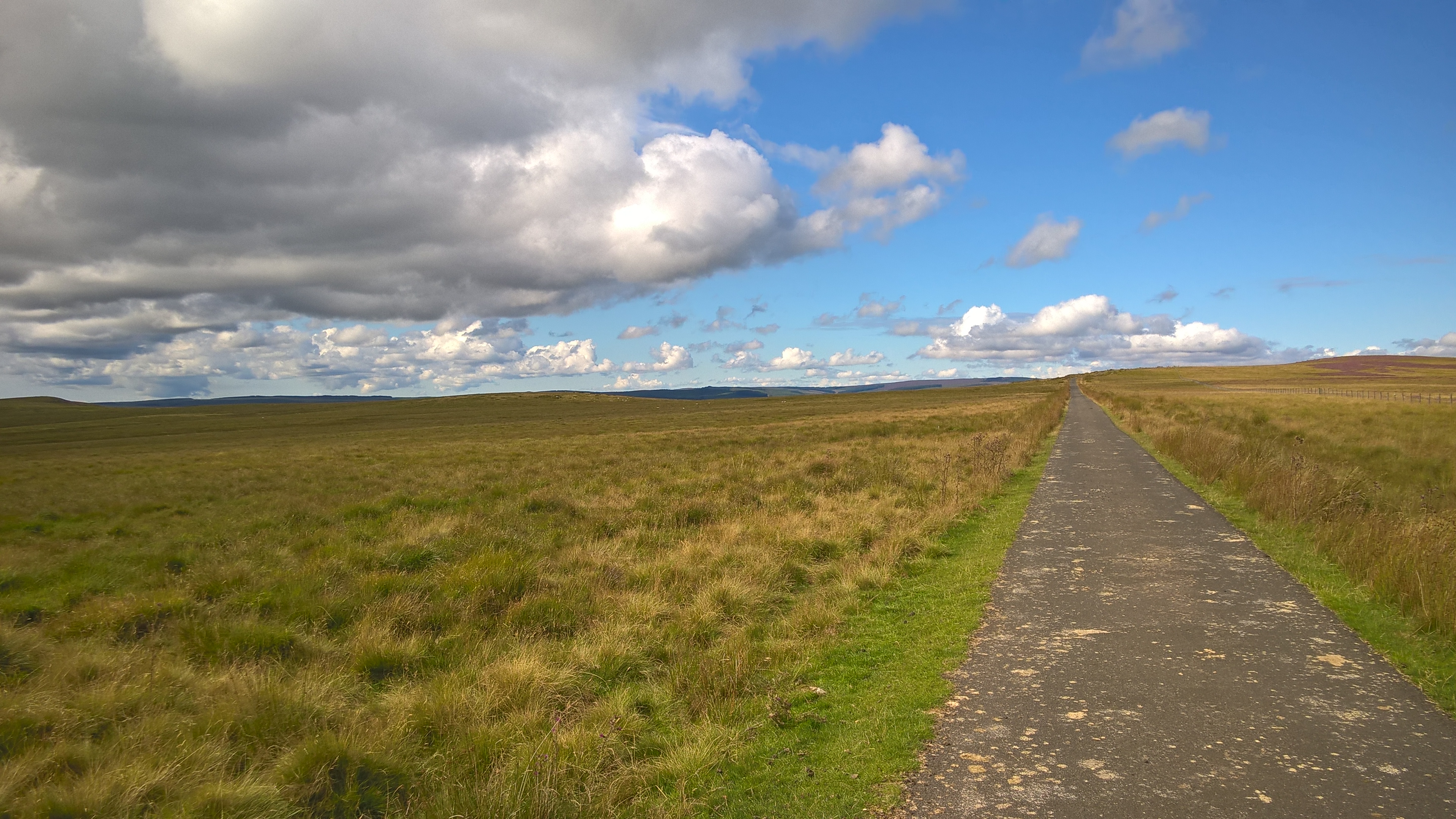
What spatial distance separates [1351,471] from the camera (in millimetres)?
16906

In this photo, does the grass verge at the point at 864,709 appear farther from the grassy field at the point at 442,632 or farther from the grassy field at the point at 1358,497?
the grassy field at the point at 1358,497

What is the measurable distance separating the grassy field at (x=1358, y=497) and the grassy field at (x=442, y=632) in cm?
397

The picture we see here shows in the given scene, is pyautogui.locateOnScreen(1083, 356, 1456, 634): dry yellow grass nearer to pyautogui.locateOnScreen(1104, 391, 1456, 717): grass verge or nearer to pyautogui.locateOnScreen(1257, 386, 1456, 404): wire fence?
pyautogui.locateOnScreen(1104, 391, 1456, 717): grass verge

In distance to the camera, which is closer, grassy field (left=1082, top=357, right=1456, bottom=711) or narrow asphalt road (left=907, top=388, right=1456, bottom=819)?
narrow asphalt road (left=907, top=388, right=1456, bottom=819)

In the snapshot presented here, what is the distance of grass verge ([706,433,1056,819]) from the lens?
13.7ft

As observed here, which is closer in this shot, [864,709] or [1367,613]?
[864,709]

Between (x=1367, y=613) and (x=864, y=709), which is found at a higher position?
(x=1367, y=613)

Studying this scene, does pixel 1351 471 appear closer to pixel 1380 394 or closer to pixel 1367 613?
pixel 1367 613

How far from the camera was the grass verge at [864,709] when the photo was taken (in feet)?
13.7

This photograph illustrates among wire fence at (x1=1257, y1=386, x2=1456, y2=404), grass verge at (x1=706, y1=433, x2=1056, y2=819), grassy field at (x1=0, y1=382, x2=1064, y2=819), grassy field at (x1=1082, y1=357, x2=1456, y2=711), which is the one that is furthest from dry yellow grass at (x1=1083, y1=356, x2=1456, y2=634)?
grassy field at (x1=0, y1=382, x2=1064, y2=819)

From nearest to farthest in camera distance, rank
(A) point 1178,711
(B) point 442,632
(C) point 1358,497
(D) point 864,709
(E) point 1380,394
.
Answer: (A) point 1178,711
(D) point 864,709
(B) point 442,632
(C) point 1358,497
(E) point 1380,394

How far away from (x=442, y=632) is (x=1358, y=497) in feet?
49.8

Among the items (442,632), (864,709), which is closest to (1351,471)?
(864,709)

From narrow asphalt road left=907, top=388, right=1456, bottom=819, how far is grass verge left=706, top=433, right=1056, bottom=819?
23 cm
